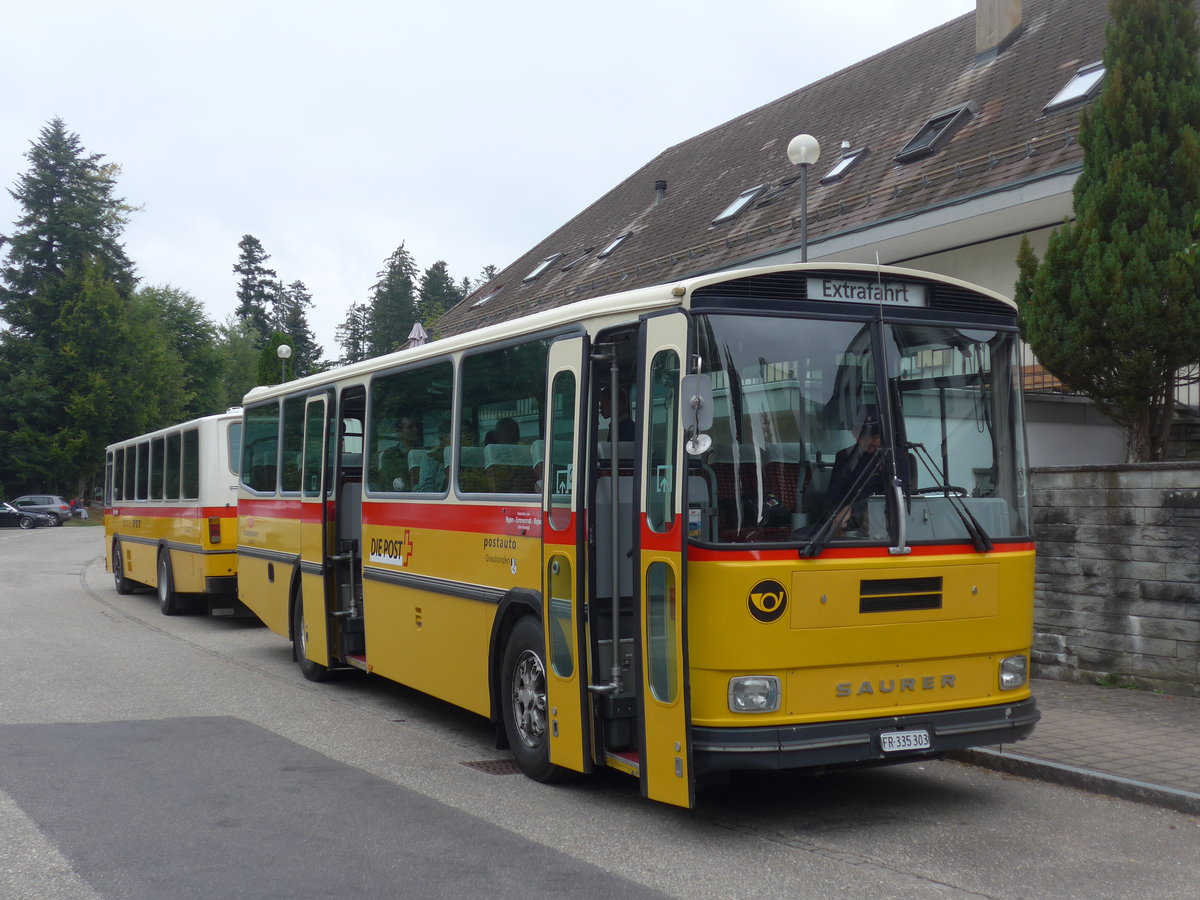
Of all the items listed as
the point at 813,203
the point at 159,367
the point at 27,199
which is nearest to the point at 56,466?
the point at 159,367

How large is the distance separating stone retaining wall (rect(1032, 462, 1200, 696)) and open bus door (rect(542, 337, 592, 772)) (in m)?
5.13

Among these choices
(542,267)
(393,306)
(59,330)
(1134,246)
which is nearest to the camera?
(1134,246)

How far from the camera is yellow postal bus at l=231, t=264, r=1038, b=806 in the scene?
6137mm

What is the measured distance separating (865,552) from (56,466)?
6116 centimetres

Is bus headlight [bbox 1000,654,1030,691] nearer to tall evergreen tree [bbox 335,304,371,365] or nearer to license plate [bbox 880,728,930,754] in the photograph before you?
license plate [bbox 880,728,930,754]

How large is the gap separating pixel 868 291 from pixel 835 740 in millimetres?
2328

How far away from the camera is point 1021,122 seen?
18.0 metres

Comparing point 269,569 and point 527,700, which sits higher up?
point 269,569

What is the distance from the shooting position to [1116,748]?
800 cm

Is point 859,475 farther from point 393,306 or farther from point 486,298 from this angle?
point 393,306

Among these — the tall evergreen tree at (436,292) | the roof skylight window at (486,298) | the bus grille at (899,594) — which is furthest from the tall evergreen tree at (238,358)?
the bus grille at (899,594)

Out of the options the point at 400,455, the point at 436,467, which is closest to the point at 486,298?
the point at 400,455

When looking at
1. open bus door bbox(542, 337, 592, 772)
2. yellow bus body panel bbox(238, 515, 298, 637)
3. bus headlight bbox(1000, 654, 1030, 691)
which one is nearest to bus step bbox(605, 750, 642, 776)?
open bus door bbox(542, 337, 592, 772)

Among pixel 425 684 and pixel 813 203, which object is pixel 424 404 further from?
pixel 813 203
